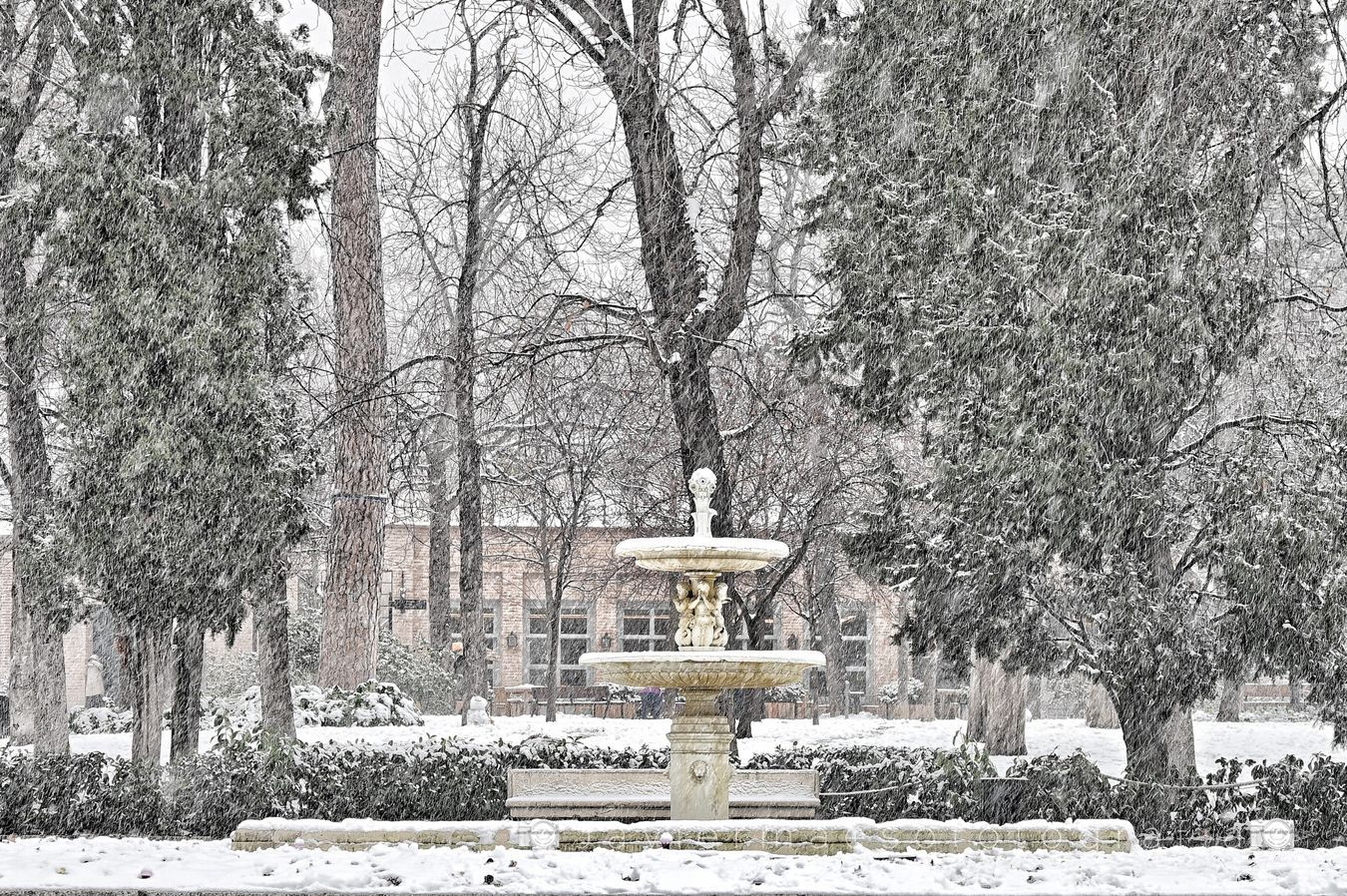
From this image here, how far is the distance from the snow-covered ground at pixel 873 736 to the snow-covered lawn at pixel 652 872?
5.69m

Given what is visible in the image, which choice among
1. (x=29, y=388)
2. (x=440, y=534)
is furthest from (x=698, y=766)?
(x=440, y=534)

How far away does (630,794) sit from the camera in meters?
10.5

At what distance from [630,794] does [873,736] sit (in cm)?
907

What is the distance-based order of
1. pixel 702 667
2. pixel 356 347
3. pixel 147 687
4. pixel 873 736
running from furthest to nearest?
pixel 873 736, pixel 356 347, pixel 147 687, pixel 702 667

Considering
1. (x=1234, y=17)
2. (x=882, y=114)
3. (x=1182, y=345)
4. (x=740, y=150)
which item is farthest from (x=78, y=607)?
(x=1234, y=17)

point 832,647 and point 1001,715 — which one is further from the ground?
point 832,647

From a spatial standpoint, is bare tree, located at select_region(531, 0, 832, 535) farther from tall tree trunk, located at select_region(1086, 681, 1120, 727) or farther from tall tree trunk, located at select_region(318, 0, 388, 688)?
tall tree trunk, located at select_region(1086, 681, 1120, 727)

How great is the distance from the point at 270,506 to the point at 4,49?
6.04 m

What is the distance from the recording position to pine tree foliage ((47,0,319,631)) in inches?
463

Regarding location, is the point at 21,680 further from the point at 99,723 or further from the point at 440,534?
the point at 440,534

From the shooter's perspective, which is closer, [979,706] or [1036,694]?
[979,706]

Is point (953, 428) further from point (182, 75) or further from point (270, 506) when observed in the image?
point (182, 75)

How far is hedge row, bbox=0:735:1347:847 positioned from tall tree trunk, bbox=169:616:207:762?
1.91 feet

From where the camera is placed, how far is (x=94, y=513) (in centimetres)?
1180
